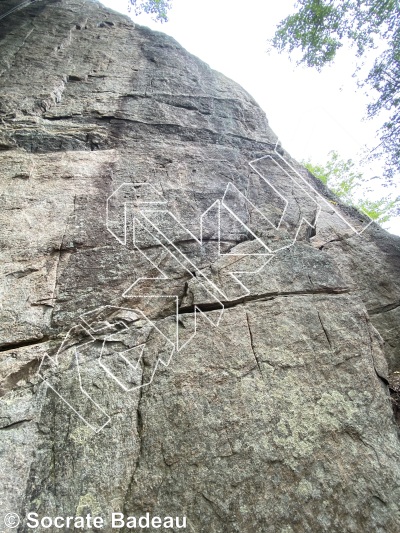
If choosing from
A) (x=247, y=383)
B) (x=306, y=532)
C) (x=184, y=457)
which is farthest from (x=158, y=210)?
(x=306, y=532)

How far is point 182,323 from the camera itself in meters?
3.67

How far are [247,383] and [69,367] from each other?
1.77 m

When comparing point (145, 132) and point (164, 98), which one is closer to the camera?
point (145, 132)

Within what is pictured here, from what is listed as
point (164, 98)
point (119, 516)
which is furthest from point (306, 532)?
point (164, 98)

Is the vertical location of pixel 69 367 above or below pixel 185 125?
below

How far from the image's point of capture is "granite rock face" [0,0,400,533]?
2.79 meters

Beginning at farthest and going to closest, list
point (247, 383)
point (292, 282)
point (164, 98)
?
point (164, 98)
point (292, 282)
point (247, 383)

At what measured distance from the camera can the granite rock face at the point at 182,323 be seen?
279 cm

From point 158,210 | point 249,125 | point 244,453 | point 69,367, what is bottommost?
point 69,367

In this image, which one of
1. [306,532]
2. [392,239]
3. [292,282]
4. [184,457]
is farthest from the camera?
[392,239]

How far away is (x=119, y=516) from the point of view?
2658 millimetres

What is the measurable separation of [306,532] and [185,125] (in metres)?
5.62

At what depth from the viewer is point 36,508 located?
2676 millimetres

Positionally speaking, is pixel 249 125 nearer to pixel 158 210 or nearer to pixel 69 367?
pixel 158 210
